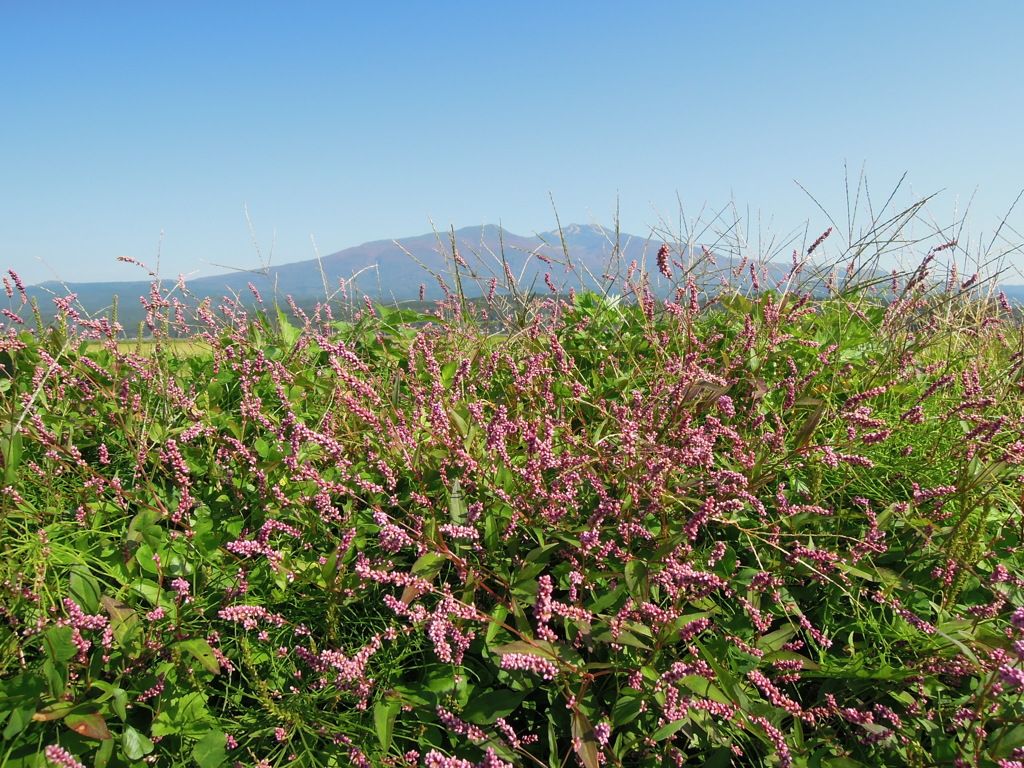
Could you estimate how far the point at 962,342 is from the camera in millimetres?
3734

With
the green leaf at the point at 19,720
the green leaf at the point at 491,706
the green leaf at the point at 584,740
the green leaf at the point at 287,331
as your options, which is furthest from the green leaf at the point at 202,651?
the green leaf at the point at 287,331

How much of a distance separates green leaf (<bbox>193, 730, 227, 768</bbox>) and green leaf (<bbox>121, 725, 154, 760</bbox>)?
118 millimetres

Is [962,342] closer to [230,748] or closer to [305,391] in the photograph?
[305,391]

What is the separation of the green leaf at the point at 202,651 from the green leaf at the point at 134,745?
0.65 ft

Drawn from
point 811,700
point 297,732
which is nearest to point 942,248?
point 811,700

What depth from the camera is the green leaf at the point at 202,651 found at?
4.88ft

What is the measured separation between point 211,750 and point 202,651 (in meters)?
0.22

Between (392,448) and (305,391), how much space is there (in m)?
0.71

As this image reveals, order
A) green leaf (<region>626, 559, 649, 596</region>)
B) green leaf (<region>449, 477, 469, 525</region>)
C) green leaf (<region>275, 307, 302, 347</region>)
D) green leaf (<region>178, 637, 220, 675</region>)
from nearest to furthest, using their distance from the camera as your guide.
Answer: green leaf (<region>178, 637, 220, 675</region>)
green leaf (<region>626, 559, 649, 596</region>)
green leaf (<region>449, 477, 469, 525</region>)
green leaf (<region>275, 307, 302, 347</region>)

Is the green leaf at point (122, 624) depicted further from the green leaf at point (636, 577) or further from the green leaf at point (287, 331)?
the green leaf at point (287, 331)

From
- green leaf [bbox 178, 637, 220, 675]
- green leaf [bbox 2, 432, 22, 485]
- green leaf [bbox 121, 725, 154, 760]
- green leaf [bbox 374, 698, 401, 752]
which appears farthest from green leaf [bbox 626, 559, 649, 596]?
green leaf [bbox 2, 432, 22, 485]

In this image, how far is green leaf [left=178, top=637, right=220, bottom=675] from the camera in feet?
4.88

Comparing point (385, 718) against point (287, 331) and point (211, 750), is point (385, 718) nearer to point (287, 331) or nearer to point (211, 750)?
point (211, 750)

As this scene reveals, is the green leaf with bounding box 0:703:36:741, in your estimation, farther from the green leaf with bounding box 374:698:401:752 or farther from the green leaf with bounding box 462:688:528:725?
the green leaf with bounding box 462:688:528:725
